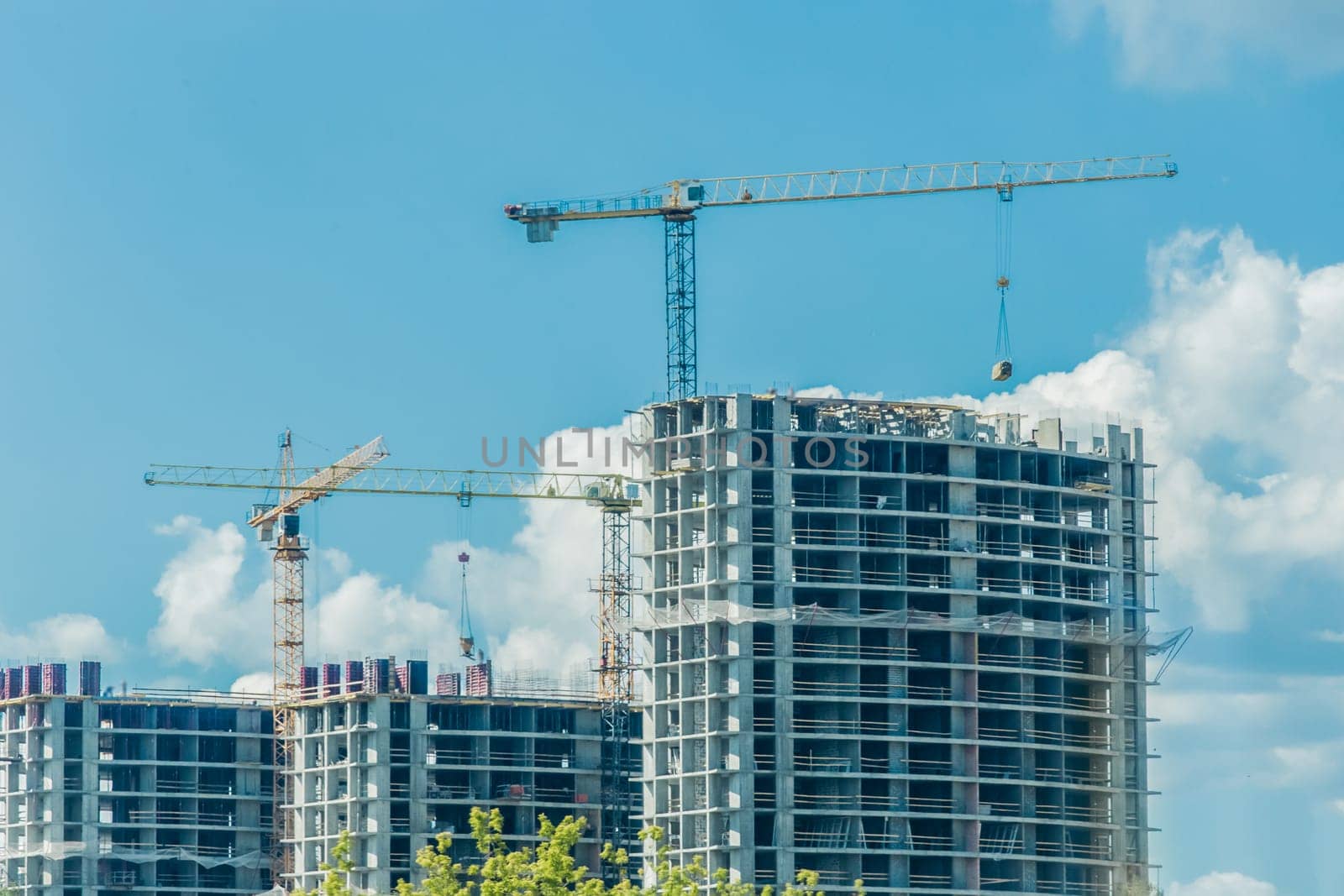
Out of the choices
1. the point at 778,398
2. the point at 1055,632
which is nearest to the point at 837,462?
the point at 778,398

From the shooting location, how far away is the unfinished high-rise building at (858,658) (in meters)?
190

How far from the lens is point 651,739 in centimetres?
19612

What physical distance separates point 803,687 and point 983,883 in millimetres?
17481

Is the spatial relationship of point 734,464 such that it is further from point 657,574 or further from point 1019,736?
point 1019,736

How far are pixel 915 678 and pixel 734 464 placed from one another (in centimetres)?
1885


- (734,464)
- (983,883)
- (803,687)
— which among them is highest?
(734,464)

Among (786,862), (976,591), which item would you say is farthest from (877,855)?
(976,591)

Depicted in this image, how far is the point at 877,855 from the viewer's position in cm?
18975

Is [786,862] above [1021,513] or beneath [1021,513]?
beneath

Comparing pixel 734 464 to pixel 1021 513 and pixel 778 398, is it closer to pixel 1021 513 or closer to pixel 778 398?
pixel 778 398

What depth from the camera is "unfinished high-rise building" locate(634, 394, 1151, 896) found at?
19038 centimetres

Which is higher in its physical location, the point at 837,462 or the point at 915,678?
the point at 837,462

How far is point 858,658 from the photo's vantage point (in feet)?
632

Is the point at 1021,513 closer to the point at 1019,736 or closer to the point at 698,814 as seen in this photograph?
the point at 1019,736
